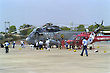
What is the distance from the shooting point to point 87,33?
2728cm

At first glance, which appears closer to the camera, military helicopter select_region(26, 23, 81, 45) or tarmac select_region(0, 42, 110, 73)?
tarmac select_region(0, 42, 110, 73)

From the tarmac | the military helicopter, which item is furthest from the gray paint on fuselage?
the tarmac

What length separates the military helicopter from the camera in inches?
1270

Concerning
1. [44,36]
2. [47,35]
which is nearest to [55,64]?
[44,36]

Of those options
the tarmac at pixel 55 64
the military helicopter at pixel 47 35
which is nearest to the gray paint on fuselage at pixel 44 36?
the military helicopter at pixel 47 35

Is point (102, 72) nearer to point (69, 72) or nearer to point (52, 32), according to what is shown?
point (69, 72)

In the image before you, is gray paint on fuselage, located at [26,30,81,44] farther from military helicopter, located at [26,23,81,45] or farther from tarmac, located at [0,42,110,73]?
tarmac, located at [0,42,110,73]

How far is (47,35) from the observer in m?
34.4

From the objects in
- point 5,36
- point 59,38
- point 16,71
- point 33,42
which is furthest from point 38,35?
point 16,71

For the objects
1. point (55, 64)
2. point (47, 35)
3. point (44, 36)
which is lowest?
point (55, 64)

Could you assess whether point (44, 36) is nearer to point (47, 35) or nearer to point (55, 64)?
point (47, 35)

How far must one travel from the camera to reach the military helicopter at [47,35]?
32250 mm

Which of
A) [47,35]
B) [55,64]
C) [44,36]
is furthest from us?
[47,35]

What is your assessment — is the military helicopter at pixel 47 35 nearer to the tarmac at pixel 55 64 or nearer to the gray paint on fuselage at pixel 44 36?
the gray paint on fuselage at pixel 44 36
